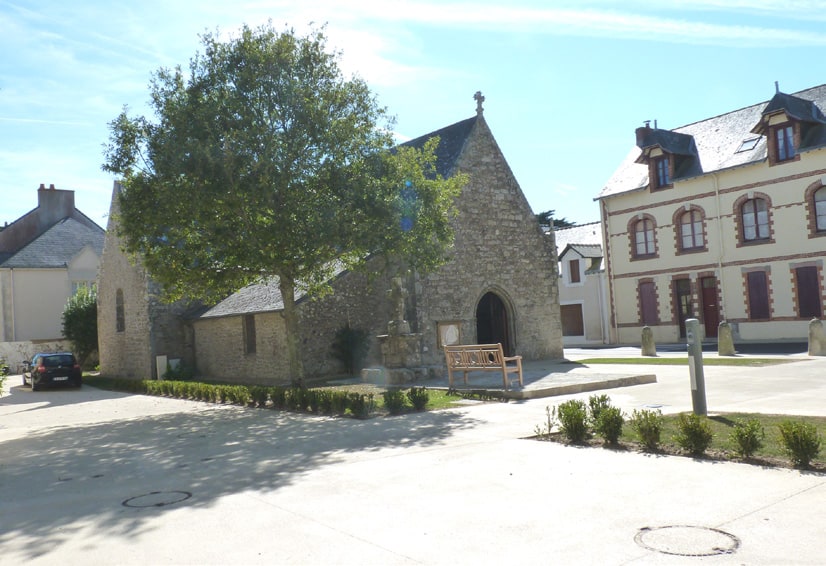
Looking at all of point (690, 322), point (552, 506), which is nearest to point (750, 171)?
point (690, 322)

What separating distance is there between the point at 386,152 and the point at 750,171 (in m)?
19.9

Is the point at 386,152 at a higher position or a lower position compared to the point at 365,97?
lower

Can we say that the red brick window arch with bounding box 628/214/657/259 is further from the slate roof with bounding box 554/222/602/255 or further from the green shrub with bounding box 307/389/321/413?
the green shrub with bounding box 307/389/321/413

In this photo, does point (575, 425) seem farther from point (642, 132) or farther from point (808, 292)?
point (642, 132)

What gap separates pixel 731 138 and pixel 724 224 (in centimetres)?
395

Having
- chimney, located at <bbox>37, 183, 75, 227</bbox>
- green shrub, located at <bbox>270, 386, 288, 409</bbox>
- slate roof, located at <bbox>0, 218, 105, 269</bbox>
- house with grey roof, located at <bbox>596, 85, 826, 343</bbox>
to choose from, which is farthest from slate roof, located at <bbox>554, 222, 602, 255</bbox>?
chimney, located at <bbox>37, 183, 75, 227</bbox>

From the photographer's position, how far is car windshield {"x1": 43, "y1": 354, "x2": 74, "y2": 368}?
→ 85.6ft

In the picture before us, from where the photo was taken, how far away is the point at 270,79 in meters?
14.7

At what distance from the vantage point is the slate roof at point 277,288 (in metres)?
21.8

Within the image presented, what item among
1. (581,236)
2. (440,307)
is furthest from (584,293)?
(440,307)

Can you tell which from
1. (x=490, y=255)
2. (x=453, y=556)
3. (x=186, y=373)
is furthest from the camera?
(x=186, y=373)

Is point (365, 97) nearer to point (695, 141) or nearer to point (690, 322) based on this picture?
point (690, 322)

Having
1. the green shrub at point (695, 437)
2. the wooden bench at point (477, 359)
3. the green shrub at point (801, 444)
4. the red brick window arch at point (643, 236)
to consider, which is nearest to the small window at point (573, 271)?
the red brick window arch at point (643, 236)

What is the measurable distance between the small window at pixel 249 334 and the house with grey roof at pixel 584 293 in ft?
64.1
